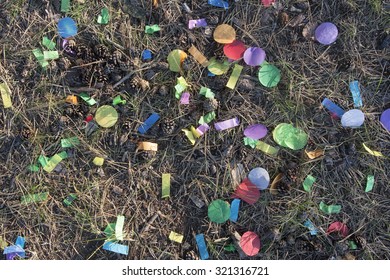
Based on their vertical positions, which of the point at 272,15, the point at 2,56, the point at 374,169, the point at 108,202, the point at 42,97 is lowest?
the point at 108,202

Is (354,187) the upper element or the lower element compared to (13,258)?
upper

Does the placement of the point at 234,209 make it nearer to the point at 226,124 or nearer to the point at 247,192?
the point at 247,192

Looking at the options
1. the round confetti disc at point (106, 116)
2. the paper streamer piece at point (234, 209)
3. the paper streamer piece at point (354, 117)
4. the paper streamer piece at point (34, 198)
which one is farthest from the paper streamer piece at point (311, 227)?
the paper streamer piece at point (34, 198)

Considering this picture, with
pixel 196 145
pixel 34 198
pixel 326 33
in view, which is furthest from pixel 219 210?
pixel 326 33

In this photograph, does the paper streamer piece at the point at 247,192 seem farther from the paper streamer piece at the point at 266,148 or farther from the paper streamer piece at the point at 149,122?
the paper streamer piece at the point at 149,122

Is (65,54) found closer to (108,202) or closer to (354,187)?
(108,202)

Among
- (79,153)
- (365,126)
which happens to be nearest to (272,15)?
(365,126)
